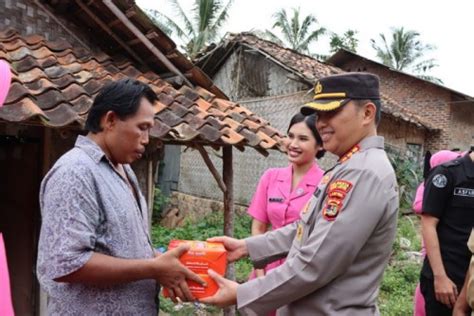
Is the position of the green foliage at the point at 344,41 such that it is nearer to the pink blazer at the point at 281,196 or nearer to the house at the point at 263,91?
the house at the point at 263,91

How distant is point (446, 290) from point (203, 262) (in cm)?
186

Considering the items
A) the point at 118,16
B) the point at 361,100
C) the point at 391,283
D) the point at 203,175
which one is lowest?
the point at 391,283

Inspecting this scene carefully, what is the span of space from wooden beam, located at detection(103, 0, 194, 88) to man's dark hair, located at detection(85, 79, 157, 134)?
102 inches

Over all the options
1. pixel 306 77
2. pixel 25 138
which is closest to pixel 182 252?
pixel 25 138

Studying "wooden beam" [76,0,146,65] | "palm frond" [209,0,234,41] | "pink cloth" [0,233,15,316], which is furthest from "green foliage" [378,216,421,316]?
"palm frond" [209,0,234,41]

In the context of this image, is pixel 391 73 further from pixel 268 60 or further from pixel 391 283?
pixel 391 283

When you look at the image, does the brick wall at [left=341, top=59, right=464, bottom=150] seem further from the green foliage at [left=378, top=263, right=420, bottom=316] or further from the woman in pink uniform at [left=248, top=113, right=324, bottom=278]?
the woman in pink uniform at [left=248, top=113, right=324, bottom=278]

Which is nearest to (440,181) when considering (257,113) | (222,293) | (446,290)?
(446,290)

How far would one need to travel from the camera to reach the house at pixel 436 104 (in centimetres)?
1438

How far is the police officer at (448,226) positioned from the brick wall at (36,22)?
352 centimetres

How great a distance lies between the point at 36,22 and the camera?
13.6 ft

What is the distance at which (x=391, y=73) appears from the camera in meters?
16.4

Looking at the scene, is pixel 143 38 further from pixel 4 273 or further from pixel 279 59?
pixel 279 59

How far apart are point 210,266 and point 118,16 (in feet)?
9.91
